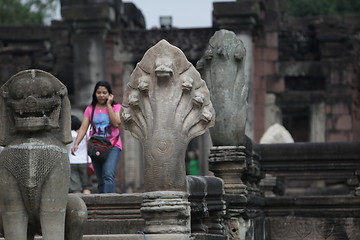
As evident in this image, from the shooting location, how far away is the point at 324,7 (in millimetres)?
46000

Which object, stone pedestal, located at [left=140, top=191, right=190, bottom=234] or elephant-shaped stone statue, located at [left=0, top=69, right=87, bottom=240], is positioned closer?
elephant-shaped stone statue, located at [left=0, top=69, right=87, bottom=240]

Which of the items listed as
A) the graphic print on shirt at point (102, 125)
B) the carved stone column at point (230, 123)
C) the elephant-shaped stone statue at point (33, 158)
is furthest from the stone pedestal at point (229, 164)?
the elephant-shaped stone statue at point (33, 158)

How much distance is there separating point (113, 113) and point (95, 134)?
1.04 ft

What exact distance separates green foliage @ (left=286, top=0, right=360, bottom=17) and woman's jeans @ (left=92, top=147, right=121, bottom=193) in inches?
1265

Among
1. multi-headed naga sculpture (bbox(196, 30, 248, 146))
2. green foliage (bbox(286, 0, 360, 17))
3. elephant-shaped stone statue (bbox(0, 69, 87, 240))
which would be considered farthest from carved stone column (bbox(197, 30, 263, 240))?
green foliage (bbox(286, 0, 360, 17))

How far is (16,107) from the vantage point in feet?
28.9

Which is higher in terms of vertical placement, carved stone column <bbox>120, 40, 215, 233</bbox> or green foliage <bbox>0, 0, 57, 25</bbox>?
green foliage <bbox>0, 0, 57, 25</bbox>

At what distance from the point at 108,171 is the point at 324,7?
33369 mm

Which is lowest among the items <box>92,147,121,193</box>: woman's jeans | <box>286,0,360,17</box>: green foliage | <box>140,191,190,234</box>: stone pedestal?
<box>140,191,190,234</box>: stone pedestal

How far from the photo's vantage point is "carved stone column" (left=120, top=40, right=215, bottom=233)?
→ 32.7 ft

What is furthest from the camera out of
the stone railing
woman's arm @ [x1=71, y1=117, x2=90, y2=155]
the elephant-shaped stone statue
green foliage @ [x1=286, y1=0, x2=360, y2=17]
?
green foliage @ [x1=286, y1=0, x2=360, y2=17]

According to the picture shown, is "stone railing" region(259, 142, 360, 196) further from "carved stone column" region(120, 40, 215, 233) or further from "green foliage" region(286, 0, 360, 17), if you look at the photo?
"green foliage" region(286, 0, 360, 17)

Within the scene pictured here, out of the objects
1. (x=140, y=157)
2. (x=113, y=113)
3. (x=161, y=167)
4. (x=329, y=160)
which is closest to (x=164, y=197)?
(x=161, y=167)

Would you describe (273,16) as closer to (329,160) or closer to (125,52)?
(125,52)
